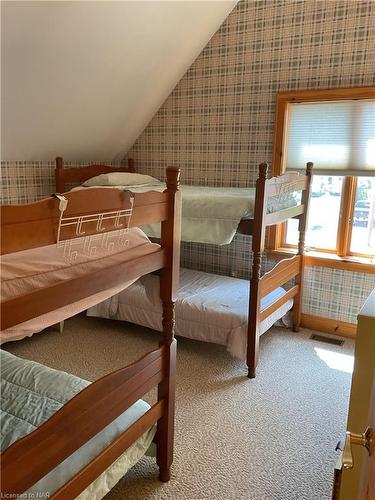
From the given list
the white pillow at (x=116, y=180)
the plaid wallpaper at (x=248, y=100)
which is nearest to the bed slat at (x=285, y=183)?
the plaid wallpaper at (x=248, y=100)

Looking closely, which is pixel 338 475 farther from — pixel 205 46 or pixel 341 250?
pixel 205 46

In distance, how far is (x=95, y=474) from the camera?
1250 mm

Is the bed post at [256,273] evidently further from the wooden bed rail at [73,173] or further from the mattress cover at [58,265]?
the wooden bed rail at [73,173]

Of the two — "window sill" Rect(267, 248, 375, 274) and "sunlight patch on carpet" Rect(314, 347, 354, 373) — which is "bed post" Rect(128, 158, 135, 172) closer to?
"window sill" Rect(267, 248, 375, 274)

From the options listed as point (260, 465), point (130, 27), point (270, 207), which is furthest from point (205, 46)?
point (260, 465)

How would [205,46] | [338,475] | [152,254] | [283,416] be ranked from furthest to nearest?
[205,46] → [283,416] → [152,254] → [338,475]

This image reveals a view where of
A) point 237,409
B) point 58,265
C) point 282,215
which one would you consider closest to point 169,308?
point 58,265

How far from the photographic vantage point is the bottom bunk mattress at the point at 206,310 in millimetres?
2553

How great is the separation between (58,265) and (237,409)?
60.1 inches

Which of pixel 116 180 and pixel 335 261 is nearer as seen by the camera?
pixel 335 261

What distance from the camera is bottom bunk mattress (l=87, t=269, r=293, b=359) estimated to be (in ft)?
8.38

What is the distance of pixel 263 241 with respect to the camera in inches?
94.0

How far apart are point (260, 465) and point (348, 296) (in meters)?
1.68

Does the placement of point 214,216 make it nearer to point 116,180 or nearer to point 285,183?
point 285,183
